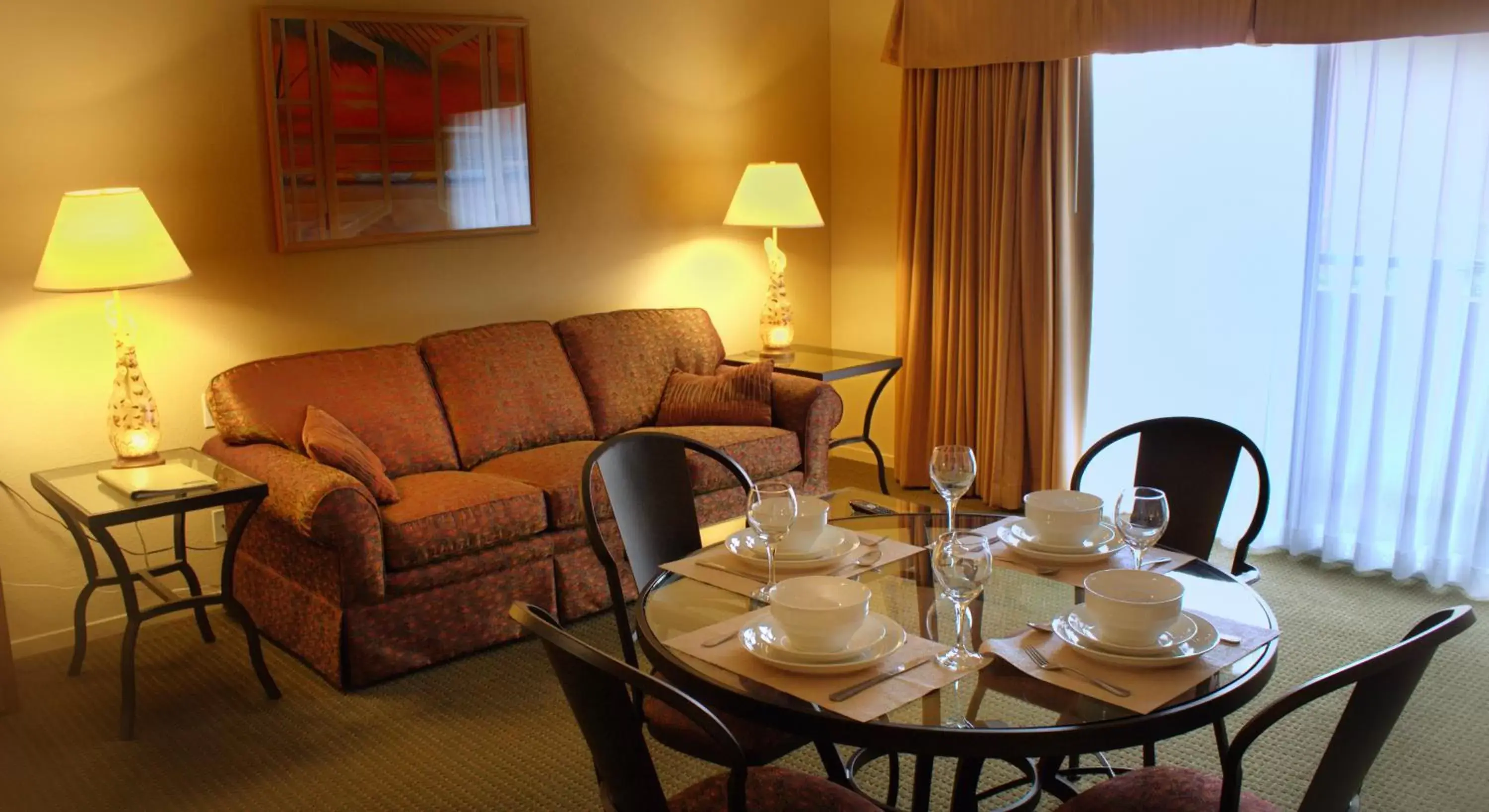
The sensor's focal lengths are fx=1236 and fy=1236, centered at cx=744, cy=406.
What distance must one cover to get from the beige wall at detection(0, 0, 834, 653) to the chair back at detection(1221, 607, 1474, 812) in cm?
337

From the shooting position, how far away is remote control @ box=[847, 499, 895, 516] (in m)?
2.74

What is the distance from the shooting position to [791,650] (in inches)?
74.1

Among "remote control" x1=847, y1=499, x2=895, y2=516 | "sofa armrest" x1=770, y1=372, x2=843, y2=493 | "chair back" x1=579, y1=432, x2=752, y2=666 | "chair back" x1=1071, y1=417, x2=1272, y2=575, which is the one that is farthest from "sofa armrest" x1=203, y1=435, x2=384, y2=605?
"chair back" x1=1071, y1=417, x2=1272, y2=575

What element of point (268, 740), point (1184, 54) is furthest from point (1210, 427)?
point (268, 740)

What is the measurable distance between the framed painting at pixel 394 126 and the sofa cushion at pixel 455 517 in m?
1.00

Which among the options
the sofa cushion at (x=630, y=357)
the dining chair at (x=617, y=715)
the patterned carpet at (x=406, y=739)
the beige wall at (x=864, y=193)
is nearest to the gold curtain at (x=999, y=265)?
the beige wall at (x=864, y=193)

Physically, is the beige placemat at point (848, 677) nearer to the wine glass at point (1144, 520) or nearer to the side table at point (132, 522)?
the wine glass at point (1144, 520)

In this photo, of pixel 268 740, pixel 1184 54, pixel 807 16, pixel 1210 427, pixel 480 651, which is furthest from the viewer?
pixel 807 16

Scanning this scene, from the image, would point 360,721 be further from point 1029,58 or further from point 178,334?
point 1029,58

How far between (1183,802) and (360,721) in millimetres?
2185

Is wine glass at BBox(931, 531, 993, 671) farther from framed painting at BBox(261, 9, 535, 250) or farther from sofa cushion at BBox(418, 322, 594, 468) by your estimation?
framed painting at BBox(261, 9, 535, 250)

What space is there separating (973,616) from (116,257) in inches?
101

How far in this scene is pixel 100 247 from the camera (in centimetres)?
334

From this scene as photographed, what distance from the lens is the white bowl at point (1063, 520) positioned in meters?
2.34
